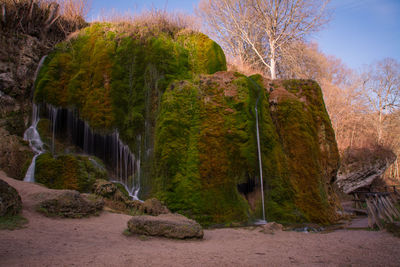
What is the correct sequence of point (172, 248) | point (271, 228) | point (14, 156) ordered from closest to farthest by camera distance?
1. point (172, 248)
2. point (271, 228)
3. point (14, 156)

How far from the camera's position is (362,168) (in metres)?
18.7

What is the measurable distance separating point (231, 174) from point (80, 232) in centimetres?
417

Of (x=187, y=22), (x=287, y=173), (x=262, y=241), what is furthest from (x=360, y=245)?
(x=187, y=22)

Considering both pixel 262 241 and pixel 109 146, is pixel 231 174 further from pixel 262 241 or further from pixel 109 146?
pixel 109 146

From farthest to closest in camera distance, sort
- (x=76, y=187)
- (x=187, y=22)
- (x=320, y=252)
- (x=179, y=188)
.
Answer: (x=187, y=22) → (x=76, y=187) → (x=179, y=188) → (x=320, y=252)

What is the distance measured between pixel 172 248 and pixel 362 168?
18.0 meters

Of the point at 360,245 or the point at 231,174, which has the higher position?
the point at 231,174

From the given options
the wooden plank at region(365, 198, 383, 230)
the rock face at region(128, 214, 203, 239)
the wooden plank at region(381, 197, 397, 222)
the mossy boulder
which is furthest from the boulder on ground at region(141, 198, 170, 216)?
the wooden plank at region(381, 197, 397, 222)

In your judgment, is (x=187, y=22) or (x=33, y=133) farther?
(x=187, y=22)

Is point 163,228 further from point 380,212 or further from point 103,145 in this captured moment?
point 380,212

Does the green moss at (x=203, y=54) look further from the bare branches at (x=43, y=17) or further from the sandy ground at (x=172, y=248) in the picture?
the sandy ground at (x=172, y=248)

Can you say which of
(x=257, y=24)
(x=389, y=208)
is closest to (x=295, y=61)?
(x=257, y=24)

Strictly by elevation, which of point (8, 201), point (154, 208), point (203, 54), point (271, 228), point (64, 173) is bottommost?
point (271, 228)

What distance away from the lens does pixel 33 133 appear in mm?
10477
